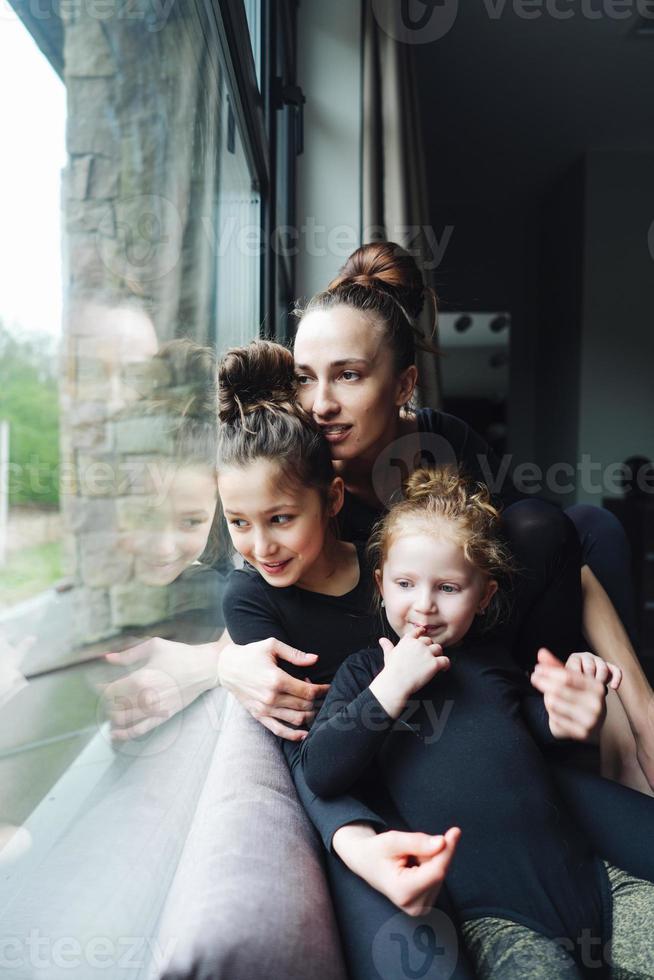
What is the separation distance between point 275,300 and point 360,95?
84cm

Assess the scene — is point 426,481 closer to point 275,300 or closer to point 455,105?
point 275,300

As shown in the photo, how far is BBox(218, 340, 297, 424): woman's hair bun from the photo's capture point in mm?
1065

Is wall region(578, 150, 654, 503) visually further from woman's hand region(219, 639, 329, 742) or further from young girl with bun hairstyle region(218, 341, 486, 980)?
woman's hand region(219, 639, 329, 742)

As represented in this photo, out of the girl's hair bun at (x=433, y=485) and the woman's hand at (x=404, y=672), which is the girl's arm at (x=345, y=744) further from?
the girl's hair bun at (x=433, y=485)

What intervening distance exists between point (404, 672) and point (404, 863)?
20 cm

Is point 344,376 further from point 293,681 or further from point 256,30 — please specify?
point 256,30

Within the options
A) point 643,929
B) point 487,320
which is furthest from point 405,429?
point 487,320

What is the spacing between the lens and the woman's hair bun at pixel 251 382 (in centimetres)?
107

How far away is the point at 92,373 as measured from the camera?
79 cm

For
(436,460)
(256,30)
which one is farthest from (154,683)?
(256,30)

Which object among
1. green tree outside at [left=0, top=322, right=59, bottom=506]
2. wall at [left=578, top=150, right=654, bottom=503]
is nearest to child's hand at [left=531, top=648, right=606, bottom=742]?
green tree outside at [left=0, top=322, right=59, bottom=506]

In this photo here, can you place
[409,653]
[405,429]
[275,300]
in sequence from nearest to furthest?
[409,653] → [405,429] → [275,300]

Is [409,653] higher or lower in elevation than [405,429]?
lower

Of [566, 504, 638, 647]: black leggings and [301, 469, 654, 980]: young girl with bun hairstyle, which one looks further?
[566, 504, 638, 647]: black leggings
